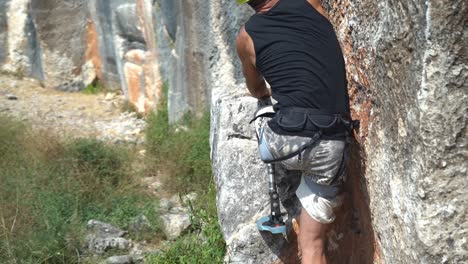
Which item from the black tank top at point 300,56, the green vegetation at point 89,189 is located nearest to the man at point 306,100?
the black tank top at point 300,56

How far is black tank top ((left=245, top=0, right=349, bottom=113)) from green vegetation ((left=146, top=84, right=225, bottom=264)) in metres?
1.21

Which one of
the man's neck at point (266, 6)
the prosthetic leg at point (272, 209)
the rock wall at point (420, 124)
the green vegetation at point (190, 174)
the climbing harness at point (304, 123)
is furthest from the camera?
the green vegetation at point (190, 174)

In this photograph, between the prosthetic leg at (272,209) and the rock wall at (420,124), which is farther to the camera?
the prosthetic leg at (272,209)

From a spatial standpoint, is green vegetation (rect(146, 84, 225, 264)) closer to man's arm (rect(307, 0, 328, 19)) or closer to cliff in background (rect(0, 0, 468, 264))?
cliff in background (rect(0, 0, 468, 264))

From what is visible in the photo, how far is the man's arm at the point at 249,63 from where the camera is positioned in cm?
274

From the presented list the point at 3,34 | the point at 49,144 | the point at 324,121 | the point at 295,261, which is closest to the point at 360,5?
the point at 324,121

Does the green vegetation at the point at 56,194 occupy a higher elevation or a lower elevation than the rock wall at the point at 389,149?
lower

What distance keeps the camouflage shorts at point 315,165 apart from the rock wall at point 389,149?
0.13 m

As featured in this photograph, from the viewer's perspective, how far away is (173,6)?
5.88 meters

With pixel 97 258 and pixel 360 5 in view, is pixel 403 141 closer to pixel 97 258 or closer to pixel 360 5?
pixel 360 5

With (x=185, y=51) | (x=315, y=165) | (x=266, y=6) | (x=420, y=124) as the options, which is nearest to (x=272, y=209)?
(x=315, y=165)

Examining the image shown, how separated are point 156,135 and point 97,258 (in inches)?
80.7

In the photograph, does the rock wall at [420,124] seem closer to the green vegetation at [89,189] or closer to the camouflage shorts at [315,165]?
the camouflage shorts at [315,165]

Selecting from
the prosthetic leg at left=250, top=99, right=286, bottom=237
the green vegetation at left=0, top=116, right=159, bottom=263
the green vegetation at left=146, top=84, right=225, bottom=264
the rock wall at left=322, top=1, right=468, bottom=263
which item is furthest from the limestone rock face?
the rock wall at left=322, top=1, right=468, bottom=263
